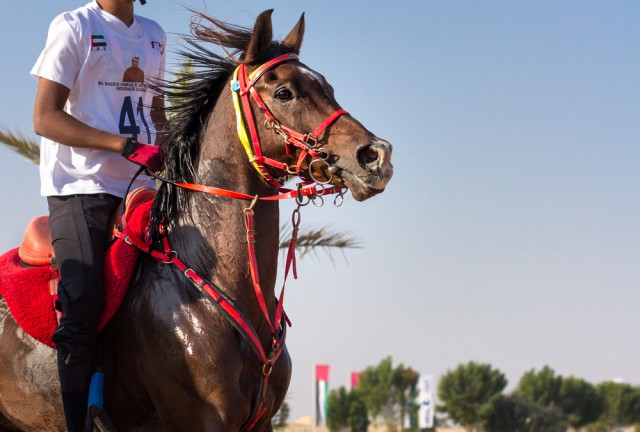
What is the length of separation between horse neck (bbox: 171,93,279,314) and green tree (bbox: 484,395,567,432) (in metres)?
21.9

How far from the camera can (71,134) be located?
5051 mm

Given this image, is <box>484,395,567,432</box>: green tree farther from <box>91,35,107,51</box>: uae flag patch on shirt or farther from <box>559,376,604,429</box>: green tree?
<box>91,35,107,51</box>: uae flag patch on shirt

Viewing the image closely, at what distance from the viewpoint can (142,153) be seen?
4984 millimetres

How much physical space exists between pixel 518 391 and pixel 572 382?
190 centimetres

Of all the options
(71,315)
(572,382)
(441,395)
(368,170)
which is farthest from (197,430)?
(572,382)

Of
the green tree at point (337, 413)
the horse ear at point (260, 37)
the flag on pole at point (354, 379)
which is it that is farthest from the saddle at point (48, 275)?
the flag on pole at point (354, 379)

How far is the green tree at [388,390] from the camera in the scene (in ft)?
83.5

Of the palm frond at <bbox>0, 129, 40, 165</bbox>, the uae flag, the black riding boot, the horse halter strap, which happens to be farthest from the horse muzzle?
the uae flag

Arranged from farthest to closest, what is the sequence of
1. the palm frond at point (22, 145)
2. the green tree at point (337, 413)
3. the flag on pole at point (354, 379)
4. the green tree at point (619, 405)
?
the green tree at point (619, 405) → the flag on pole at point (354, 379) → the green tree at point (337, 413) → the palm frond at point (22, 145)

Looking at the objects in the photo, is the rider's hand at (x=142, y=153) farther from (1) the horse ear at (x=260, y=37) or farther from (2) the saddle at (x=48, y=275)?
(1) the horse ear at (x=260, y=37)

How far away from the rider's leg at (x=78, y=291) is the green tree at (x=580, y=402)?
2387 cm

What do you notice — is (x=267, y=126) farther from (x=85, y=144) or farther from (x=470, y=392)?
(x=470, y=392)

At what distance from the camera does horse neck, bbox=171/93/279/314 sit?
4953mm

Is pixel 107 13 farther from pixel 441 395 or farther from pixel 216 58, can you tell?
pixel 441 395
